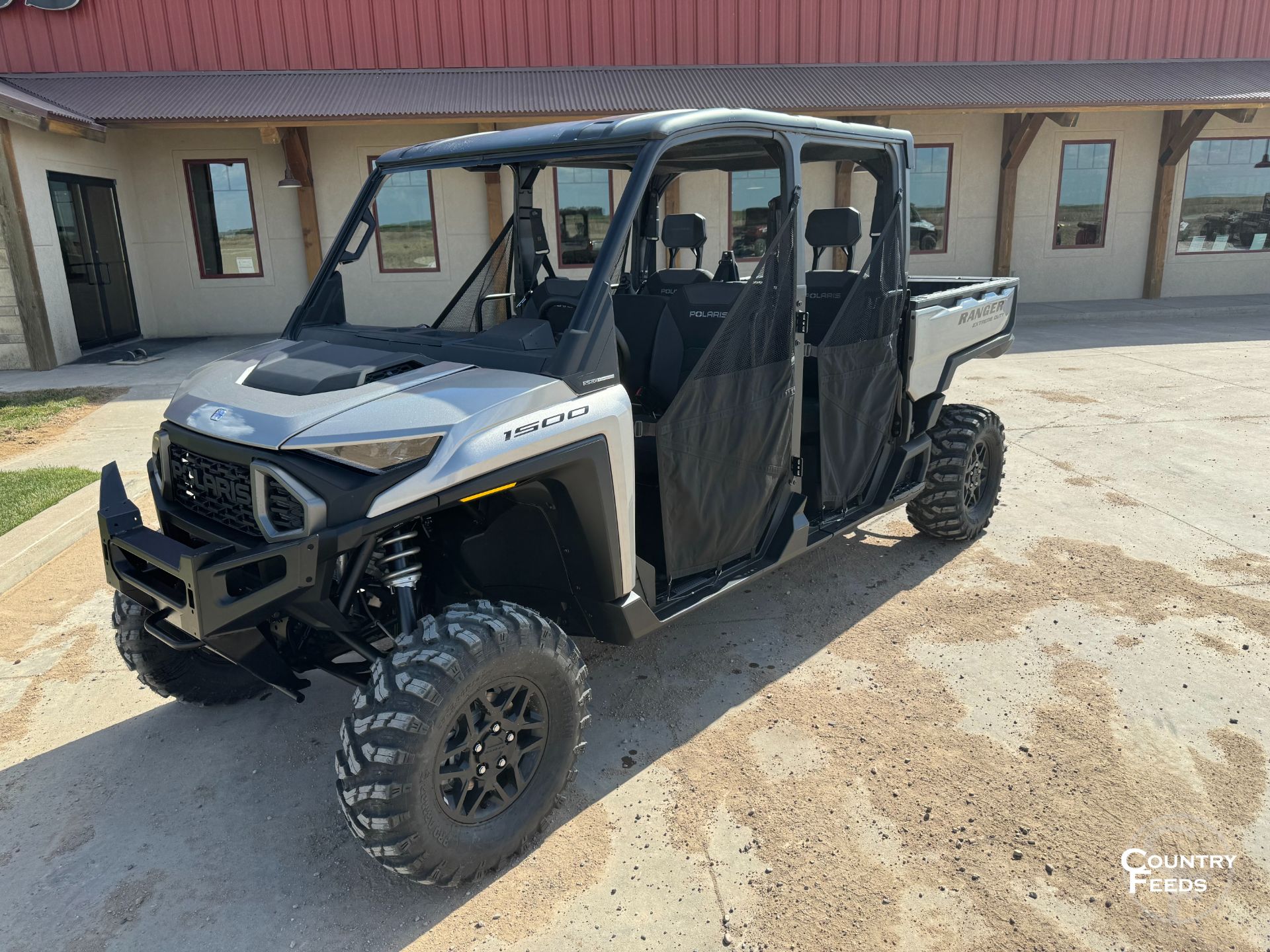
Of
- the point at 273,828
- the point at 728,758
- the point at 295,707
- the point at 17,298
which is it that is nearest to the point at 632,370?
the point at 728,758

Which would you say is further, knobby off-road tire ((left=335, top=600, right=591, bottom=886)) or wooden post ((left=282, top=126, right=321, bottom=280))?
wooden post ((left=282, top=126, right=321, bottom=280))

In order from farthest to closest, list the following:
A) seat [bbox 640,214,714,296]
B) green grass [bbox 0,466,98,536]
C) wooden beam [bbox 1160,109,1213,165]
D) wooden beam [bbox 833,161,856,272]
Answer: wooden beam [bbox 1160,109,1213,165] → wooden beam [bbox 833,161,856,272] → green grass [bbox 0,466,98,536] → seat [bbox 640,214,714,296]

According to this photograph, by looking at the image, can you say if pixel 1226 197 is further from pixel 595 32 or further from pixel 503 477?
pixel 503 477

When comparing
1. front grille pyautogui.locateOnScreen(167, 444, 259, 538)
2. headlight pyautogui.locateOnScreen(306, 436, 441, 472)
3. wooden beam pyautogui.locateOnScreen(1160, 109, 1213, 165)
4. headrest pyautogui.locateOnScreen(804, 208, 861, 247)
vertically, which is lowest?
front grille pyautogui.locateOnScreen(167, 444, 259, 538)

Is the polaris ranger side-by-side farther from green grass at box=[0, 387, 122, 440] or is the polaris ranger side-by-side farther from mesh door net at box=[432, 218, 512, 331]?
green grass at box=[0, 387, 122, 440]

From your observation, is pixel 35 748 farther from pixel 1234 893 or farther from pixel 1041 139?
pixel 1041 139

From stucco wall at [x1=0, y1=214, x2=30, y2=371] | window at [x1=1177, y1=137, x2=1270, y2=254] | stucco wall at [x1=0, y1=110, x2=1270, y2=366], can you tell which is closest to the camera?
stucco wall at [x1=0, y1=214, x2=30, y2=371]

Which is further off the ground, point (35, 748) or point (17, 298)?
point (17, 298)

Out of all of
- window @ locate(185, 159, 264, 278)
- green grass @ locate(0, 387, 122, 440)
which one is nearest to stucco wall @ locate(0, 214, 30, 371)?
green grass @ locate(0, 387, 122, 440)

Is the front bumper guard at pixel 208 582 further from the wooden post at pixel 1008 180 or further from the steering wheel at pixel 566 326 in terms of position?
the wooden post at pixel 1008 180

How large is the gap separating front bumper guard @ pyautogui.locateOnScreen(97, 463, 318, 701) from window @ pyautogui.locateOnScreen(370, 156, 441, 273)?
12203 millimetres

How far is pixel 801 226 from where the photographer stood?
3.64 metres

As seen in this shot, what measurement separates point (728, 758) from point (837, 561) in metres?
2.04

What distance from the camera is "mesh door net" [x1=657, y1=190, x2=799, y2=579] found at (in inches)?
128
